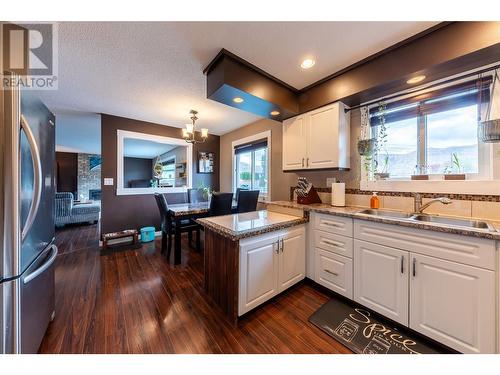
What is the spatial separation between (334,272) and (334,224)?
49cm

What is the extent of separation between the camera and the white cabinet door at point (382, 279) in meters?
1.44

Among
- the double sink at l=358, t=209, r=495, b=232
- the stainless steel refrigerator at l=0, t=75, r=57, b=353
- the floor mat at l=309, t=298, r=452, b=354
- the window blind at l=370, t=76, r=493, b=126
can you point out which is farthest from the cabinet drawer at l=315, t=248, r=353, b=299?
the stainless steel refrigerator at l=0, t=75, r=57, b=353

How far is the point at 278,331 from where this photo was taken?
147cm

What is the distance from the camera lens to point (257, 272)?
1600mm

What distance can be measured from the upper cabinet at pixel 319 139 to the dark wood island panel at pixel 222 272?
1468 mm

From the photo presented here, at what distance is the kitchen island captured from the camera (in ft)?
4.92

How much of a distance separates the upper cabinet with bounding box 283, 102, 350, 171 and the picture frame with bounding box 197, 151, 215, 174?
105 inches

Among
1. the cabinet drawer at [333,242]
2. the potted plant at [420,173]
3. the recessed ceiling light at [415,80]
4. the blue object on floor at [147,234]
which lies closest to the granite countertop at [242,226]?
the cabinet drawer at [333,242]

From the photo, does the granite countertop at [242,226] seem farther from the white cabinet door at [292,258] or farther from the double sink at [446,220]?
the double sink at [446,220]

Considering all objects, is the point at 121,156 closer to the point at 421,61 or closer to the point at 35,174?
the point at 35,174

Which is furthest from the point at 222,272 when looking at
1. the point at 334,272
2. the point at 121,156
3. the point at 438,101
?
the point at 121,156

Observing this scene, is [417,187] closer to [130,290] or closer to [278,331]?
[278,331]

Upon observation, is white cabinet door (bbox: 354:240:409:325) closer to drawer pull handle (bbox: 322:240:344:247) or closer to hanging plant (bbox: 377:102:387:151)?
drawer pull handle (bbox: 322:240:344:247)
